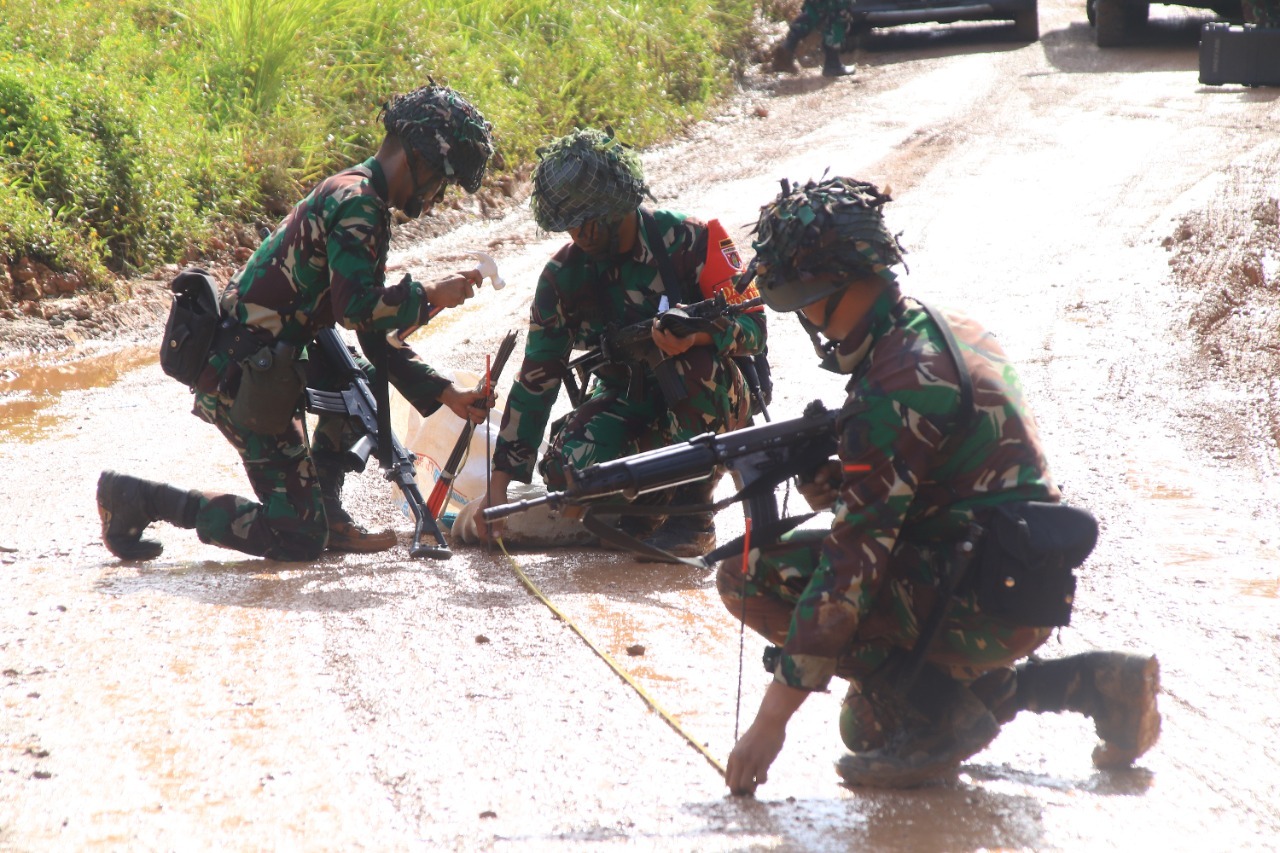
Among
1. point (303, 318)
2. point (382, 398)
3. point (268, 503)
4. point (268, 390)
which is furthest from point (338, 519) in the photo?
point (303, 318)

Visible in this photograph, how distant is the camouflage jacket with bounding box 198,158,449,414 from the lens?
3883 mm

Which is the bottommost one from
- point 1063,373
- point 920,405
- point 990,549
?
point 1063,373

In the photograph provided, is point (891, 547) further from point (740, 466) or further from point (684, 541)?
point (684, 541)

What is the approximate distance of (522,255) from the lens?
9.27m

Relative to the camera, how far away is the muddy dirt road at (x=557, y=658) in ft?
8.13

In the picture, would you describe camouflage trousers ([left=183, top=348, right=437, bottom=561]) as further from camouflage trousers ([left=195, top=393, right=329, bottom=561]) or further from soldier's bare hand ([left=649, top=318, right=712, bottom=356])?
soldier's bare hand ([left=649, top=318, right=712, bottom=356])

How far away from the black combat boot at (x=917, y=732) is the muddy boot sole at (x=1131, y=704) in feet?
0.82

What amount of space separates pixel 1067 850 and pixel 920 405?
2.90ft

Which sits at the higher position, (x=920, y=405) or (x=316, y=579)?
(x=920, y=405)

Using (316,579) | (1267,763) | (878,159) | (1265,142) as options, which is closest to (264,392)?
(316,579)

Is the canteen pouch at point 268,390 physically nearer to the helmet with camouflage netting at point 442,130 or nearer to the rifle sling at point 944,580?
the helmet with camouflage netting at point 442,130

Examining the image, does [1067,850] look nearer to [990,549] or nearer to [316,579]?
[990,549]

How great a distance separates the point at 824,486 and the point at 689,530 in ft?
5.91

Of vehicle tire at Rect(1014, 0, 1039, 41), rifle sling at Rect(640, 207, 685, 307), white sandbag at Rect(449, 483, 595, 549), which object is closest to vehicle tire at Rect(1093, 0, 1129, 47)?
vehicle tire at Rect(1014, 0, 1039, 41)
